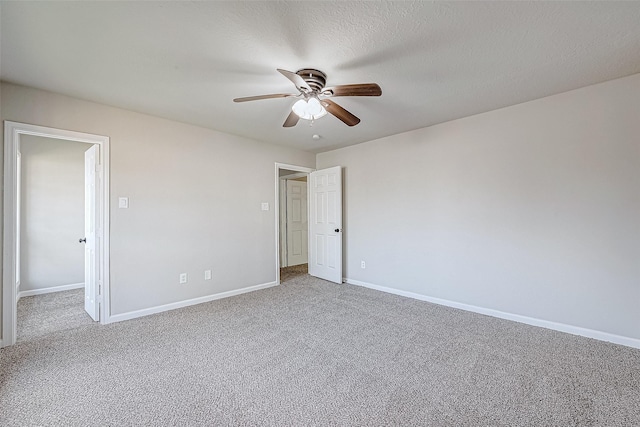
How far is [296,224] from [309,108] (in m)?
4.32

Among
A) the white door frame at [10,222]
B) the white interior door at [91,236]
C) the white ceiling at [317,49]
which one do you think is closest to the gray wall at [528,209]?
the white ceiling at [317,49]

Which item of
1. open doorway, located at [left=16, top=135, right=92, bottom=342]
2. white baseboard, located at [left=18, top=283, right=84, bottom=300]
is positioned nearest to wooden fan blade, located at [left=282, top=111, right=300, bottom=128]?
open doorway, located at [left=16, top=135, right=92, bottom=342]

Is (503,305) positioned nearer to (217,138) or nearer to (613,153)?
(613,153)

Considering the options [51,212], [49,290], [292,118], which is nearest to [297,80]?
[292,118]

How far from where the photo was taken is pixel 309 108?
7.43 ft

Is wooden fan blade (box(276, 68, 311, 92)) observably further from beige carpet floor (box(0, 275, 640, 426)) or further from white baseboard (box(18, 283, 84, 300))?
white baseboard (box(18, 283, 84, 300))

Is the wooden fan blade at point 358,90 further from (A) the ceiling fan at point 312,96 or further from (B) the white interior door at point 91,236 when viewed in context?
(B) the white interior door at point 91,236

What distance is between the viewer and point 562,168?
108 inches

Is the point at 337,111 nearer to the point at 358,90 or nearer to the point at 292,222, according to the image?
the point at 358,90

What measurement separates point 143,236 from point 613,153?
196 inches

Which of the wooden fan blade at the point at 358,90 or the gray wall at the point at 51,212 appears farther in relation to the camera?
the gray wall at the point at 51,212

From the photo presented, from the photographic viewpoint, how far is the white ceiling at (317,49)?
63.7 inches

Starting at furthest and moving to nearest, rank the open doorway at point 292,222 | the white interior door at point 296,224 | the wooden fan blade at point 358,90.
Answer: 1. the white interior door at point 296,224
2. the open doorway at point 292,222
3. the wooden fan blade at point 358,90

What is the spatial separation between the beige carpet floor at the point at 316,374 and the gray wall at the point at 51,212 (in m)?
1.81
